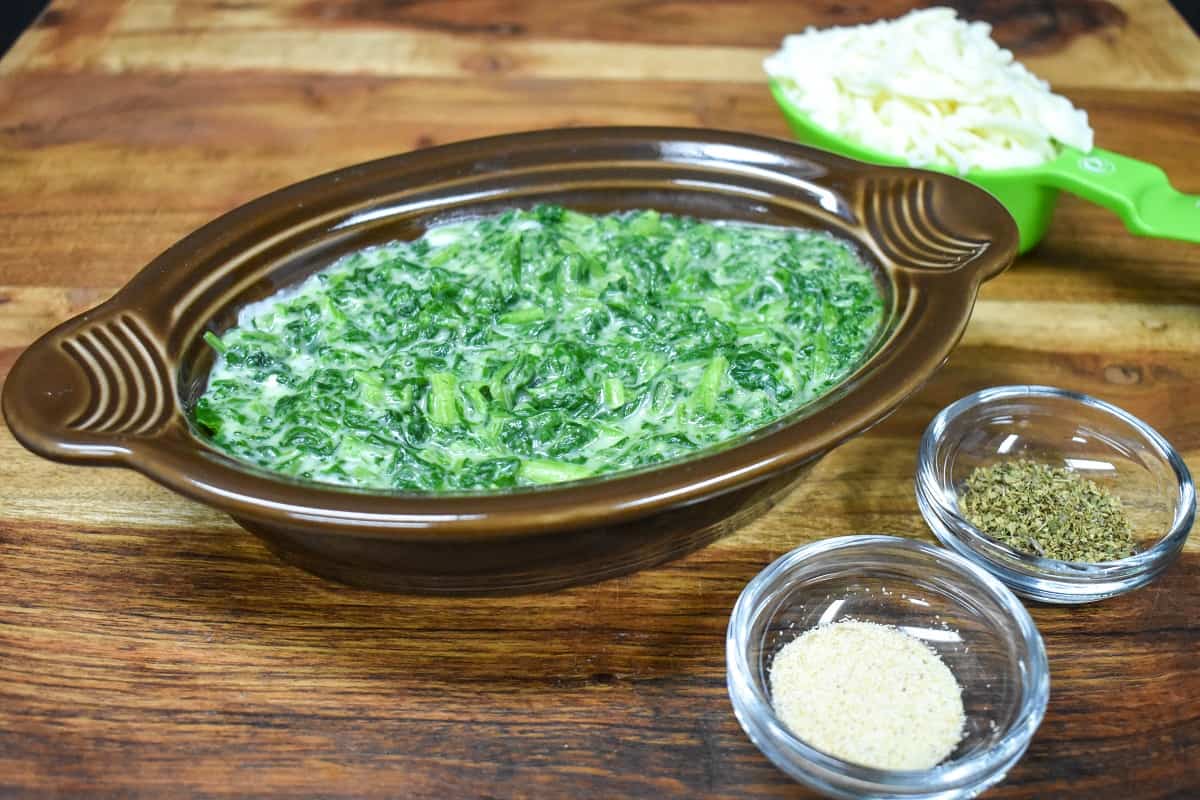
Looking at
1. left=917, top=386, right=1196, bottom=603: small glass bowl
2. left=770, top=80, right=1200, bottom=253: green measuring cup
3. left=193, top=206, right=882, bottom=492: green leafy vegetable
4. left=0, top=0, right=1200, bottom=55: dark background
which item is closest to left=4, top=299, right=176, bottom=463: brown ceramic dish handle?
left=193, top=206, right=882, bottom=492: green leafy vegetable

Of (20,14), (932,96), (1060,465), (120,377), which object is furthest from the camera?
(20,14)

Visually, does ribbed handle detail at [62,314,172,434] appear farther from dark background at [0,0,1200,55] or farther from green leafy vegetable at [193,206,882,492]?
dark background at [0,0,1200,55]

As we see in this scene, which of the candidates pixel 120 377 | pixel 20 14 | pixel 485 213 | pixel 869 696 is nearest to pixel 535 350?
pixel 485 213

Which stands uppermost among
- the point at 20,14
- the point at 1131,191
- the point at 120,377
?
the point at 120,377

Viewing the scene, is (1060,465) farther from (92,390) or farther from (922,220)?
(92,390)

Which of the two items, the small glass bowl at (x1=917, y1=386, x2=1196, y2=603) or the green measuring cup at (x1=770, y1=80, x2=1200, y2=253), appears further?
the green measuring cup at (x1=770, y1=80, x2=1200, y2=253)

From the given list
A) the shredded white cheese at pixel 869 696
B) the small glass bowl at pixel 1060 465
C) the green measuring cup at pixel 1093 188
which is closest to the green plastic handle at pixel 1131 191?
the green measuring cup at pixel 1093 188

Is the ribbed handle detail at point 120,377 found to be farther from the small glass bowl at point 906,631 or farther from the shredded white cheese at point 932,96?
the shredded white cheese at point 932,96

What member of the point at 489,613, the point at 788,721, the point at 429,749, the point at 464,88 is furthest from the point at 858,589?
the point at 464,88

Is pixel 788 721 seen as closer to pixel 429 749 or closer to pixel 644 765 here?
pixel 644 765
